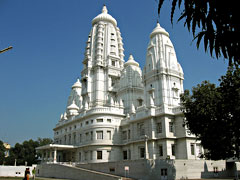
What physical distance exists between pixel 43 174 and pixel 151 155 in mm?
22971

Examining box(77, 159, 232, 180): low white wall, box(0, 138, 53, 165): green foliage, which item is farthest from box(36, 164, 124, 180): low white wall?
box(0, 138, 53, 165): green foliage

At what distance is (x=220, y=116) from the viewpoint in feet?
90.6

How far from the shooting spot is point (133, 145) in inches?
1902

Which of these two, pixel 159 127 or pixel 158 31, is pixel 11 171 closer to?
pixel 159 127

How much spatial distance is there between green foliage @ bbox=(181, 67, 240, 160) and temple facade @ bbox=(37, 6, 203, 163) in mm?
7717

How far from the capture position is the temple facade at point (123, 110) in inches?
1734

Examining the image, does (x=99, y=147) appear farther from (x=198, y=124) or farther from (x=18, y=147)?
(x=18, y=147)

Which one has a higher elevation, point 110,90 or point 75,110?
point 110,90

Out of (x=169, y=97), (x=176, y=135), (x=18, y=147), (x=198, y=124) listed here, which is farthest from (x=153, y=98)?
(x=18, y=147)

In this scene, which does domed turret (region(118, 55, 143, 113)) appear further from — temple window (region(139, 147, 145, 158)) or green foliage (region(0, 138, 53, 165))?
green foliage (region(0, 138, 53, 165))

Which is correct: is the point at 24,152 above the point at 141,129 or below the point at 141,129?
below

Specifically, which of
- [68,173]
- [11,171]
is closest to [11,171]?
[11,171]

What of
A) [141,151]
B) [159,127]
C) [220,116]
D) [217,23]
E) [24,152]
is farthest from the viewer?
[24,152]

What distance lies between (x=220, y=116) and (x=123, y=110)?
1286 inches
